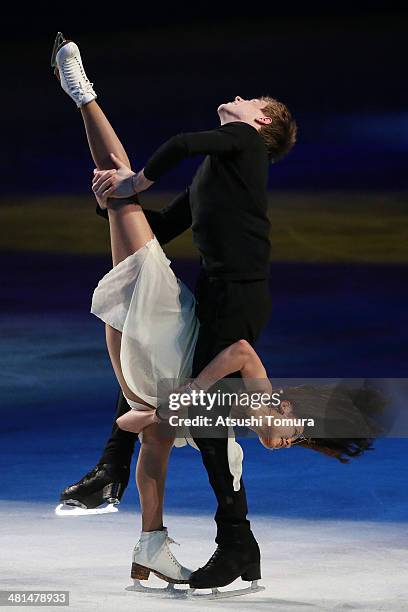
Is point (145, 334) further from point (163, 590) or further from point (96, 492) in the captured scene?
point (163, 590)

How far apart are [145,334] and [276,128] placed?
66cm

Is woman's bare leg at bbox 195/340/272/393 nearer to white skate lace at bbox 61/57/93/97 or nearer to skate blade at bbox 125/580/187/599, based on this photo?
skate blade at bbox 125/580/187/599

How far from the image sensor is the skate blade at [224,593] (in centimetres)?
354

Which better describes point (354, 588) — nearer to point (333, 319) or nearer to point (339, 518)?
point (339, 518)

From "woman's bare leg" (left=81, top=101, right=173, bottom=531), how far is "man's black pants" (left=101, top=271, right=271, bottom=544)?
149 mm

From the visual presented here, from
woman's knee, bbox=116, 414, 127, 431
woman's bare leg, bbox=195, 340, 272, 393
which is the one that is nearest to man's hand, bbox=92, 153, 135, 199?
woman's bare leg, bbox=195, 340, 272, 393

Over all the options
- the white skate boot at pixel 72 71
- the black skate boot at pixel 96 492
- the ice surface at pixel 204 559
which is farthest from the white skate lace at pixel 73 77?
the ice surface at pixel 204 559

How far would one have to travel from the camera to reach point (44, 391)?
6.11m

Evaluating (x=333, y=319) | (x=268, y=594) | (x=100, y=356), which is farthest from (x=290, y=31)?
(x=268, y=594)

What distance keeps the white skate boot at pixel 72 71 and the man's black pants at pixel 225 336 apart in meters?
0.59

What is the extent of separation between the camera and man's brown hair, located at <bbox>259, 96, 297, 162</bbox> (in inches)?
143

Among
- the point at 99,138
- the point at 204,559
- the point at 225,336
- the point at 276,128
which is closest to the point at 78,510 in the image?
the point at 204,559

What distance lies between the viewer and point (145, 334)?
11.7ft

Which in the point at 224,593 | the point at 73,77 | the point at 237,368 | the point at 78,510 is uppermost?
the point at 73,77
